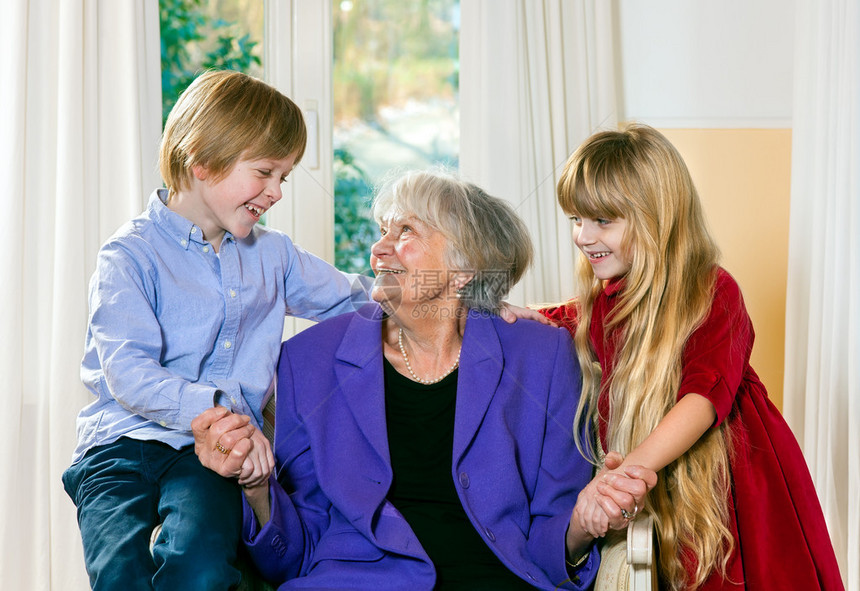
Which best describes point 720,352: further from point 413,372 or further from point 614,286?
point 413,372

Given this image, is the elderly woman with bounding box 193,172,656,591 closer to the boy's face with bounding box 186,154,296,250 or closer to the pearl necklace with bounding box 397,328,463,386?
the pearl necklace with bounding box 397,328,463,386

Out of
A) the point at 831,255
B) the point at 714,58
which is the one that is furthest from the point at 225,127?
the point at 714,58

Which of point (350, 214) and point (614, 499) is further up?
point (350, 214)

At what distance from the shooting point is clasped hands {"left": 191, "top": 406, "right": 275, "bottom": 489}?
155 cm

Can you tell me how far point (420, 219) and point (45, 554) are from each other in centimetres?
163

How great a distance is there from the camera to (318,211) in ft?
10.7

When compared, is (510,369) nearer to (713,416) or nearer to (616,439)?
(616,439)

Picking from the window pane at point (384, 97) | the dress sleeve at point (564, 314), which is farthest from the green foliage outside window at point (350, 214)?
the dress sleeve at point (564, 314)

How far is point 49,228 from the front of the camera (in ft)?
8.50

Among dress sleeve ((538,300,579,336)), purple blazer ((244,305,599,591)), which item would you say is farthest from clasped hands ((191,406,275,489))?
dress sleeve ((538,300,579,336))

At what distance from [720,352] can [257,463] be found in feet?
3.07

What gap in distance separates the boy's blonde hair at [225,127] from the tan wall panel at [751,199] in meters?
1.96

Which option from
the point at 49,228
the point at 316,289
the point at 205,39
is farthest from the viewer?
the point at 205,39

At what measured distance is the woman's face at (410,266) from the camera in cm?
182
